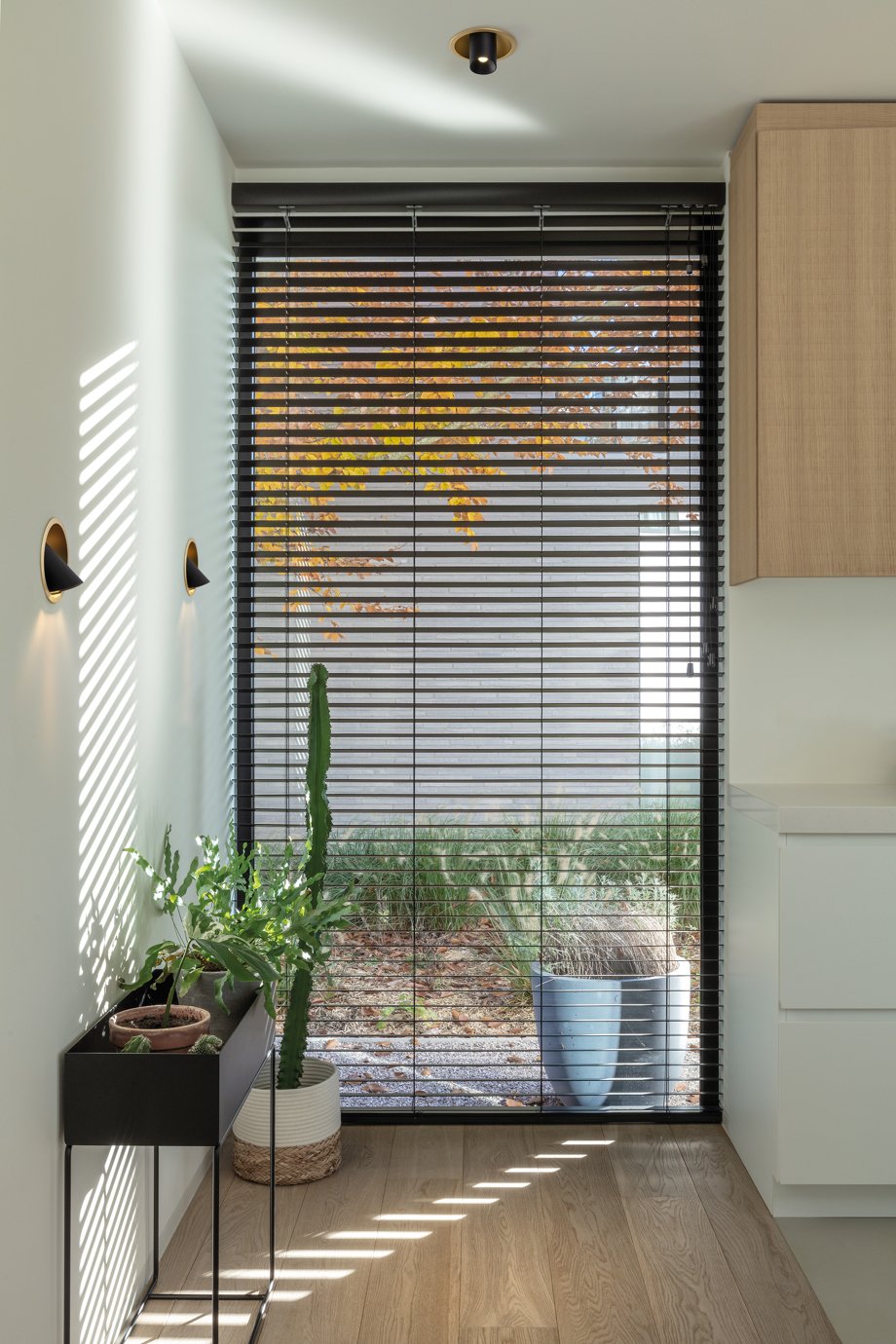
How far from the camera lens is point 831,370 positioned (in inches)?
107

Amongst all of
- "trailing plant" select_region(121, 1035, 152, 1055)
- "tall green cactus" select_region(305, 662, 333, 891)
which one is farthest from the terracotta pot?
"tall green cactus" select_region(305, 662, 333, 891)

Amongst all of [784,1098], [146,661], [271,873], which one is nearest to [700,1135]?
[784,1098]

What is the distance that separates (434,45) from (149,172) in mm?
762

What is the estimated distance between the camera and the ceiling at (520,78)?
2383mm

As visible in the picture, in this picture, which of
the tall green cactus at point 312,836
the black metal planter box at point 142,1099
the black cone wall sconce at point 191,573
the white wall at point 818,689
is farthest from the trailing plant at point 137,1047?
the white wall at point 818,689

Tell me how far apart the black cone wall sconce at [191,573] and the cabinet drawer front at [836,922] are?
154 cm

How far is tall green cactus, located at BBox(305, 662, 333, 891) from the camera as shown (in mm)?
2676

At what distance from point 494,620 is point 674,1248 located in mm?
1646

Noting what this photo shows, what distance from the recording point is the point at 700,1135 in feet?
9.76

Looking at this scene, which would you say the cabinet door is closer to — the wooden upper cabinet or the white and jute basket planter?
the wooden upper cabinet

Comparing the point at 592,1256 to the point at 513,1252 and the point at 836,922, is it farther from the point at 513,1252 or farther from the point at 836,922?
the point at 836,922

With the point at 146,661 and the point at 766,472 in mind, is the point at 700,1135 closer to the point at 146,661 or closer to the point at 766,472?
the point at 766,472

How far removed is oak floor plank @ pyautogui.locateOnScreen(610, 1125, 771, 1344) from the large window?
0.23 meters

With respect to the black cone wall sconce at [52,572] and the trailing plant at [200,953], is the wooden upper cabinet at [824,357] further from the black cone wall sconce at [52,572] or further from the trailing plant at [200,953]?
the black cone wall sconce at [52,572]
